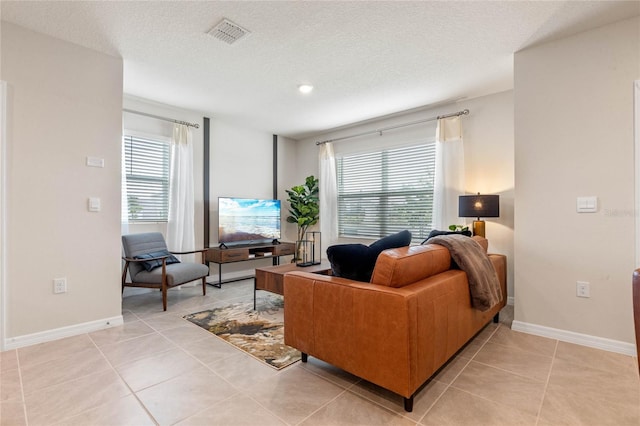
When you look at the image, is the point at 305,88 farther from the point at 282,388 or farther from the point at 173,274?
the point at 282,388

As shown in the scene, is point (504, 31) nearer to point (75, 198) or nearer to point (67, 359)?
point (75, 198)

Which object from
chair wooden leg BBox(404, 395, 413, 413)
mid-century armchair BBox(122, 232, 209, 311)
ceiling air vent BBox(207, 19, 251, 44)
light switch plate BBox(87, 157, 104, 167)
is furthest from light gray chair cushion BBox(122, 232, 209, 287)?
chair wooden leg BBox(404, 395, 413, 413)

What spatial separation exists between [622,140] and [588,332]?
4.95 feet

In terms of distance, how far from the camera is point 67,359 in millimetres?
2227

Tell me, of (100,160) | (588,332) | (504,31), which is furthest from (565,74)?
(100,160)

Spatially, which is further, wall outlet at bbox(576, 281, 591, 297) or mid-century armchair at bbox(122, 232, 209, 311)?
mid-century armchair at bbox(122, 232, 209, 311)

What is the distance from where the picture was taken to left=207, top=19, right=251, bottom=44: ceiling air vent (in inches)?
94.2

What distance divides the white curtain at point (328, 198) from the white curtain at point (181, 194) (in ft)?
7.06

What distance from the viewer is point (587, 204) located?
2.46m

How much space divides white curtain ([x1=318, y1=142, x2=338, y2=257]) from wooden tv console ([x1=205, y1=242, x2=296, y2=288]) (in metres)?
0.63

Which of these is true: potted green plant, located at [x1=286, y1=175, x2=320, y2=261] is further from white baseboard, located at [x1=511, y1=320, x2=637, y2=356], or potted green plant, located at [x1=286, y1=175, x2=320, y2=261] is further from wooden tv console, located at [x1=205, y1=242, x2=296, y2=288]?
white baseboard, located at [x1=511, y1=320, x2=637, y2=356]

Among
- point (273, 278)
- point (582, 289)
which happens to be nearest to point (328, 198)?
point (273, 278)

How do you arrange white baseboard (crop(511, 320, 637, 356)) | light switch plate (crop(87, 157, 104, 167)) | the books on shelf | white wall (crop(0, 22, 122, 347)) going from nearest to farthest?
white baseboard (crop(511, 320, 637, 356)) < white wall (crop(0, 22, 122, 347)) < light switch plate (crop(87, 157, 104, 167)) < the books on shelf

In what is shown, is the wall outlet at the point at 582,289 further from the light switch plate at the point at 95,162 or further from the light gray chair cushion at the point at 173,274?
the light switch plate at the point at 95,162
